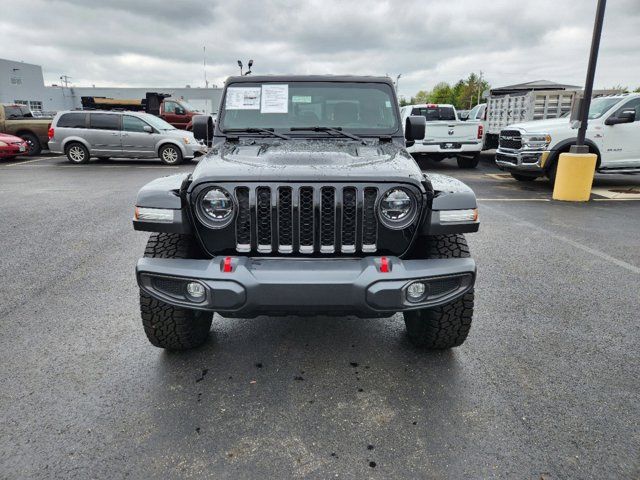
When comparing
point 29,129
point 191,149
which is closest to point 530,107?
point 191,149

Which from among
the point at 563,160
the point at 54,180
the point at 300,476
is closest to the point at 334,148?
the point at 300,476

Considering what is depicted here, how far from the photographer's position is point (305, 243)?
2.59 metres

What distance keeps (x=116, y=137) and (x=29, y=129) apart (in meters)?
4.89

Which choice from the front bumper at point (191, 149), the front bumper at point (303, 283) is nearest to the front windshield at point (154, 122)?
the front bumper at point (191, 149)

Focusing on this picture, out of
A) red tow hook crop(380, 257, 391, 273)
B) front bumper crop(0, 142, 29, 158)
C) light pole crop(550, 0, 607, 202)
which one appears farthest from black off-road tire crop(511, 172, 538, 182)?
front bumper crop(0, 142, 29, 158)

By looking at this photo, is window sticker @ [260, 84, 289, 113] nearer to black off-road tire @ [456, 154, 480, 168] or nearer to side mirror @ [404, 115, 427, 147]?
side mirror @ [404, 115, 427, 147]

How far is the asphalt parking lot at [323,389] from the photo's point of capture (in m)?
2.14

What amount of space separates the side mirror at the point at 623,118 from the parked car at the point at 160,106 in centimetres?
1433

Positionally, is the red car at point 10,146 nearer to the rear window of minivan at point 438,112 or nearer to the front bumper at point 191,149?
the front bumper at point 191,149

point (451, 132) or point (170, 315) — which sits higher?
point (451, 132)

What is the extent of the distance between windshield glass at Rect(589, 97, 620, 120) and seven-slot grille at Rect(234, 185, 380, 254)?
9469 mm

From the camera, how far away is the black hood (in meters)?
2.53

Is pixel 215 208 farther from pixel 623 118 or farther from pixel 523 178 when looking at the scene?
pixel 523 178

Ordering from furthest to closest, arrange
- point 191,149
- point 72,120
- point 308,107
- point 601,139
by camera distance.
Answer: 1. point 191,149
2. point 72,120
3. point 601,139
4. point 308,107
